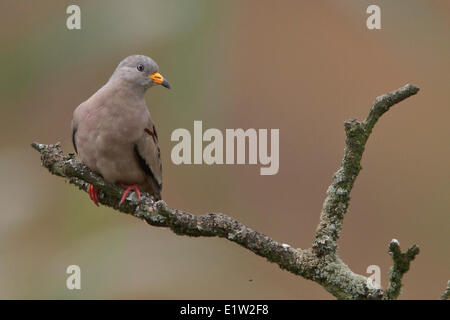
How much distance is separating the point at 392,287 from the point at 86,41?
618 centimetres

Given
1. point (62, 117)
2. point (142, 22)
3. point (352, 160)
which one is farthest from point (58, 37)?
point (352, 160)

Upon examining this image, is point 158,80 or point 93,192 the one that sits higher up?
point 158,80

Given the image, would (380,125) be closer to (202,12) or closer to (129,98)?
(202,12)

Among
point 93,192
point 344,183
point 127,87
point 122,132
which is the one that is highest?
point 127,87

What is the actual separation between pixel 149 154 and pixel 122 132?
219mm

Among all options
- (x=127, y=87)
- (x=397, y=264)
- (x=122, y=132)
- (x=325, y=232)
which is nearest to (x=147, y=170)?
(x=122, y=132)

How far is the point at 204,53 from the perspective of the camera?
8.41m

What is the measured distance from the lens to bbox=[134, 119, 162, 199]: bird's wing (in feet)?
14.0

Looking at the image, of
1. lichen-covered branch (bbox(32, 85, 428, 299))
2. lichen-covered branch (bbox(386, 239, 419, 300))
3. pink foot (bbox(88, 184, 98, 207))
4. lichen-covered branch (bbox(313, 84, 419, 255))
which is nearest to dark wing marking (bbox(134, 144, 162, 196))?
pink foot (bbox(88, 184, 98, 207))

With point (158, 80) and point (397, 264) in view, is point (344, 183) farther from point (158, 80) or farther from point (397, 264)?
point (158, 80)

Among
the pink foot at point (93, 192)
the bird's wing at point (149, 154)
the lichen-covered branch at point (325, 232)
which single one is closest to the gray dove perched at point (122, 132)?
the bird's wing at point (149, 154)

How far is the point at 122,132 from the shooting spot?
4.18 m

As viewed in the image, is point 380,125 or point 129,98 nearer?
point 129,98

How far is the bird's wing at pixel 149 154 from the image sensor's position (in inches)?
167
